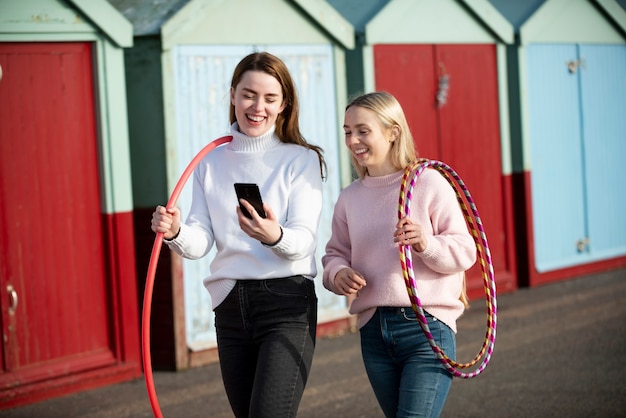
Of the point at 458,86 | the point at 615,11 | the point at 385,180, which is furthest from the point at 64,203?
the point at 615,11

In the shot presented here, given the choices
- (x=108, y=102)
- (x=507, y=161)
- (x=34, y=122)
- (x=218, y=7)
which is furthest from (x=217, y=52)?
(x=507, y=161)

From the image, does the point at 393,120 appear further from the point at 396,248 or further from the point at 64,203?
the point at 64,203

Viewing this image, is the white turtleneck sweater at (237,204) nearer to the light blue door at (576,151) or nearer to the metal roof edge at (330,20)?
the metal roof edge at (330,20)

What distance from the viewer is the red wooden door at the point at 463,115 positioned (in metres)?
9.84

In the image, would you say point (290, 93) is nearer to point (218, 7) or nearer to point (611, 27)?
point (218, 7)

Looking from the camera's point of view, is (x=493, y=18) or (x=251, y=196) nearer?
(x=251, y=196)

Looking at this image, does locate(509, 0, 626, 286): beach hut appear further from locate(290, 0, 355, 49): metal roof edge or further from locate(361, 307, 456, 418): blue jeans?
locate(361, 307, 456, 418): blue jeans

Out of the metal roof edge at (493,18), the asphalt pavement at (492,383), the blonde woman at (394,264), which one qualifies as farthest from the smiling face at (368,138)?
the metal roof edge at (493,18)

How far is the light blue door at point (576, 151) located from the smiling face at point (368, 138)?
713 cm

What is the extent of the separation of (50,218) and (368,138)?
3712 millimetres

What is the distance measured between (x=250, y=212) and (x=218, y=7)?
180 inches

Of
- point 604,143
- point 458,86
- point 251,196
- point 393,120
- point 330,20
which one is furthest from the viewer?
point 604,143

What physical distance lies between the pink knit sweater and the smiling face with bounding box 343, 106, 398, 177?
0.09 meters

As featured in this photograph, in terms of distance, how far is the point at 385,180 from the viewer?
169 inches
